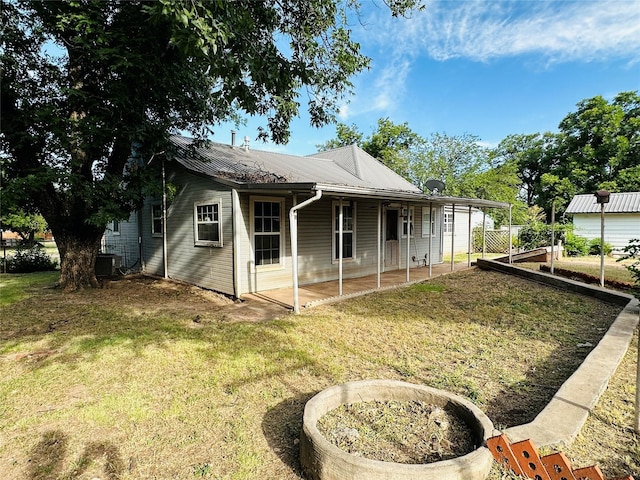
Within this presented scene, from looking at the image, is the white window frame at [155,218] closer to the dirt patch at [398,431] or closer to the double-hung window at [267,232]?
the double-hung window at [267,232]

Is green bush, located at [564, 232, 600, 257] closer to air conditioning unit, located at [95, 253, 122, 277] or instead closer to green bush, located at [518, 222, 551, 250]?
green bush, located at [518, 222, 551, 250]

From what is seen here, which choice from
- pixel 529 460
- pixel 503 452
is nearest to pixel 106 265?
pixel 503 452

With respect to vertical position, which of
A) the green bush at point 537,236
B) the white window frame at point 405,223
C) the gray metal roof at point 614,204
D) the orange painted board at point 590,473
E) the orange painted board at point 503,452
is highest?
the gray metal roof at point 614,204

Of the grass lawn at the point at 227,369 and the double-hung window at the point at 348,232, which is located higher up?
the double-hung window at the point at 348,232

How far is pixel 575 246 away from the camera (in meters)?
17.9

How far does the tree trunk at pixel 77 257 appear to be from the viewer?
8547 millimetres

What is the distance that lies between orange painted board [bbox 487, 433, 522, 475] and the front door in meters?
9.58

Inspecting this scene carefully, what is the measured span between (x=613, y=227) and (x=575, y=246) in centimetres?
422

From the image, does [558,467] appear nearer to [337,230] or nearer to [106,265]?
[337,230]


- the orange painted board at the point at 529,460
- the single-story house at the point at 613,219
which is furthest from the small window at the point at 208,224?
the single-story house at the point at 613,219

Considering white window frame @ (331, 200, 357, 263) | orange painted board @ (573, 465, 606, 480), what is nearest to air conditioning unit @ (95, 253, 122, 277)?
white window frame @ (331, 200, 357, 263)

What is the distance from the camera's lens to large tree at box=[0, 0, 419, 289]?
6.16 metres

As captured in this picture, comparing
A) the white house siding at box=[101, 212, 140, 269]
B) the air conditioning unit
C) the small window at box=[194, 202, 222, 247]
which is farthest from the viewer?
the white house siding at box=[101, 212, 140, 269]

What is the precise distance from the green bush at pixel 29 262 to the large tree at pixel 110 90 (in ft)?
18.6
